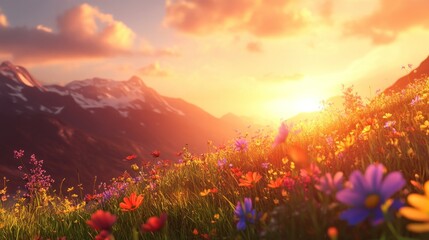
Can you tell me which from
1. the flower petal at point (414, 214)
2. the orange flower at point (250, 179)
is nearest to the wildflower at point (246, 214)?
the orange flower at point (250, 179)

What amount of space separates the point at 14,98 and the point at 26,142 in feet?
212

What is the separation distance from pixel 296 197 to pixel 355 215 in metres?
1.02

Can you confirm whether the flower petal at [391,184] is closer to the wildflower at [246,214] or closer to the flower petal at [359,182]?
the flower petal at [359,182]

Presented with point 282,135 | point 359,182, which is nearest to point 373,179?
point 359,182

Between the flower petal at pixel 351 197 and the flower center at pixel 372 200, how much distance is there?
2cm

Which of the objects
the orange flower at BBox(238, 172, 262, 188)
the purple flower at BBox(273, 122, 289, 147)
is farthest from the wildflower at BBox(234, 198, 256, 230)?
the orange flower at BBox(238, 172, 262, 188)

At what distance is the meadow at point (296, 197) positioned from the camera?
146cm

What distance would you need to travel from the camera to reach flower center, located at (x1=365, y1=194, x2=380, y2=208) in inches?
55.9

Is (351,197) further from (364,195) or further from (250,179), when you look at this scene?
(250,179)

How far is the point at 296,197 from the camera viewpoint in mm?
2432

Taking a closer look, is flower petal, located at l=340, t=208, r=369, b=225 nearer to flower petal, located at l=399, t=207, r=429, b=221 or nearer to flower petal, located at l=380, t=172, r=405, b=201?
flower petal, located at l=380, t=172, r=405, b=201

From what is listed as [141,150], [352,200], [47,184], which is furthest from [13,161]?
[352,200]

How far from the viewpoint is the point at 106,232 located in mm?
1772

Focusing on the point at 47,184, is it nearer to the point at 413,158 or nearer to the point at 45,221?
the point at 45,221
